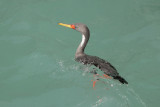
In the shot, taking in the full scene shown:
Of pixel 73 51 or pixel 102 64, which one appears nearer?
pixel 102 64

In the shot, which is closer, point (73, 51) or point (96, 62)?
point (96, 62)

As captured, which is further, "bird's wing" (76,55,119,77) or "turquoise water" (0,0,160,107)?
"bird's wing" (76,55,119,77)

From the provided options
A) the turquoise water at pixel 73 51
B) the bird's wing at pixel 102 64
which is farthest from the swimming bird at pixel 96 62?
the turquoise water at pixel 73 51

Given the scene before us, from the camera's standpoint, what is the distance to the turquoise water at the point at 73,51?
5273 mm

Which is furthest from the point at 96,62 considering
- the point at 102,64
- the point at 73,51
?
the point at 73,51

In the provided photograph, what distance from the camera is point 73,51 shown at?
6.94 m

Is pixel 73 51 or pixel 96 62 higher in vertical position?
pixel 96 62

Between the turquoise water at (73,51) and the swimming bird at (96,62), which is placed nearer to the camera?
the turquoise water at (73,51)

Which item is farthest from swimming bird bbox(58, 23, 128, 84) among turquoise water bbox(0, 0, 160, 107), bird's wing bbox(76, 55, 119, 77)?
turquoise water bbox(0, 0, 160, 107)

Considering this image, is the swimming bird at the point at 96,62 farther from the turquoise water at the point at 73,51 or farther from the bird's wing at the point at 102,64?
the turquoise water at the point at 73,51

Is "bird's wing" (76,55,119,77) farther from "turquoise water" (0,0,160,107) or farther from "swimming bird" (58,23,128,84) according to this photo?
"turquoise water" (0,0,160,107)

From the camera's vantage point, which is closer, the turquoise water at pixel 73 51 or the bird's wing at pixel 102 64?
the turquoise water at pixel 73 51

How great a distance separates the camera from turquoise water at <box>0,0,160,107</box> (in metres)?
5.27

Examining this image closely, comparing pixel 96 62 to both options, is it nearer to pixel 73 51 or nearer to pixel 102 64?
pixel 102 64
